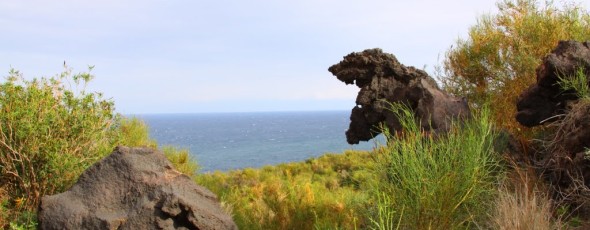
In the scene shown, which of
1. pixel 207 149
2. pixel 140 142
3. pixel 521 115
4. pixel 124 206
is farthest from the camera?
pixel 207 149

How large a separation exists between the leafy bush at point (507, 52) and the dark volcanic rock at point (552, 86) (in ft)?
8.95

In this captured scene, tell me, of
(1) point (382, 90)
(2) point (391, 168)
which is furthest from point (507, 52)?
(2) point (391, 168)

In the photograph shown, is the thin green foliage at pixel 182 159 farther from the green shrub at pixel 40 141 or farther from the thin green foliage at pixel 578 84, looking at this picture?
the thin green foliage at pixel 578 84

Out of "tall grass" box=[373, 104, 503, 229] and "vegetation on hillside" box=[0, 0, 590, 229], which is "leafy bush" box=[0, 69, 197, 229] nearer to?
"vegetation on hillside" box=[0, 0, 590, 229]

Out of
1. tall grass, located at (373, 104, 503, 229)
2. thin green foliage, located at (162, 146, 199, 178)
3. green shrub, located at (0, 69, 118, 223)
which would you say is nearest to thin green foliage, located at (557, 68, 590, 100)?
tall grass, located at (373, 104, 503, 229)

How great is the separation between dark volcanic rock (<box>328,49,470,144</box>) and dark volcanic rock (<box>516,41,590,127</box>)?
3.05 ft

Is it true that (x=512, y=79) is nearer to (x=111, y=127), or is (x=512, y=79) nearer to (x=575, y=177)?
(x=575, y=177)

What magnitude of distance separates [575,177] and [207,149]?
72226 mm

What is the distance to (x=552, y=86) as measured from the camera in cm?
840

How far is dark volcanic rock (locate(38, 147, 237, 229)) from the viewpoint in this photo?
5.68m

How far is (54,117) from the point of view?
747 centimetres

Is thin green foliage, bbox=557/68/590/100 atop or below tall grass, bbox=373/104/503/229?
atop

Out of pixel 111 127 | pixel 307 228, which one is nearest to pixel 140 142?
pixel 111 127

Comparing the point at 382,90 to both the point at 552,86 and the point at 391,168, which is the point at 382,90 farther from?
the point at 391,168
